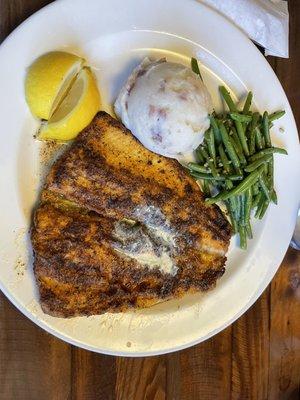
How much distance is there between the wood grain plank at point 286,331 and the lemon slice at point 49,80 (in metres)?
1.27

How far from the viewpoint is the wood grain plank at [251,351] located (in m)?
2.51

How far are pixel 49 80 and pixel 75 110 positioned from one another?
5.7 inches

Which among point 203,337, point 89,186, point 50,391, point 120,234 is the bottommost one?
point 50,391

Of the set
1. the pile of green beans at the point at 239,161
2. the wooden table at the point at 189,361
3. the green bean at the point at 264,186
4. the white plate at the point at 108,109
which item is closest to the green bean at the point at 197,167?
the pile of green beans at the point at 239,161

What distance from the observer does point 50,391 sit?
2.33 metres

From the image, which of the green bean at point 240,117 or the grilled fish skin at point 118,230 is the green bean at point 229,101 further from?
the grilled fish skin at point 118,230

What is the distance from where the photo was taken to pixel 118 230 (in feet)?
7.20

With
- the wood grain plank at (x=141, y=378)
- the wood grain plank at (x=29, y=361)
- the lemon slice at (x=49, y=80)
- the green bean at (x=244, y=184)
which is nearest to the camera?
the lemon slice at (x=49, y=80)

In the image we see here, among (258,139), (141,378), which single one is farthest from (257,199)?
(141,378)

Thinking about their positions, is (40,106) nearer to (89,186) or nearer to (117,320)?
(89,186)

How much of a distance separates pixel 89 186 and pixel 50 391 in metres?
0.93

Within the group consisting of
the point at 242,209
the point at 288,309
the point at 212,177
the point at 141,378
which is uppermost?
the point at 212,177

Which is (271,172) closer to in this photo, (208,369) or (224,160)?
(224,160)

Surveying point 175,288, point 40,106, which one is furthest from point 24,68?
point 175,288
